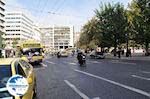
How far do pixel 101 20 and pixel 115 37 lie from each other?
16.5 ft

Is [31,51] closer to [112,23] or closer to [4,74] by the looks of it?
[112,23]

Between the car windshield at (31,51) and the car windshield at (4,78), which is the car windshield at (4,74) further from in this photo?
the car windshield at (31,51)

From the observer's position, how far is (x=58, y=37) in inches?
7505

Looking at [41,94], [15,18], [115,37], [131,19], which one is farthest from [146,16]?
[15,18]

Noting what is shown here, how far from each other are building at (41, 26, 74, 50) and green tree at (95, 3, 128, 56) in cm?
10954

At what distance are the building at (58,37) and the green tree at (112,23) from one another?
10954 centimetres

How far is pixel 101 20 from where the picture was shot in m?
73.0

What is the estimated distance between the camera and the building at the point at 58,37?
606 ft

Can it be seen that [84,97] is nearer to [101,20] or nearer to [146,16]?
[146,16]

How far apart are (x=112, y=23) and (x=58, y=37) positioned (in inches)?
4819

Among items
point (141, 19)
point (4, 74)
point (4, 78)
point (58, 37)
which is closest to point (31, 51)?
point (141, 19)

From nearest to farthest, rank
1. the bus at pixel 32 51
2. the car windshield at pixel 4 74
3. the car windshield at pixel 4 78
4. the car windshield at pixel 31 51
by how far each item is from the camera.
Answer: the car windshield at pixel 4 78, the car windshield at pixel 4 74, the bus at pixel 32 51, the car windshield at pixel 31 51

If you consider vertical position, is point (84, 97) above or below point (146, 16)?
below

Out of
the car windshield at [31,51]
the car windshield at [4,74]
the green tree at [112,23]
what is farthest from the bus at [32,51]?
the car windshield at [4,74]
